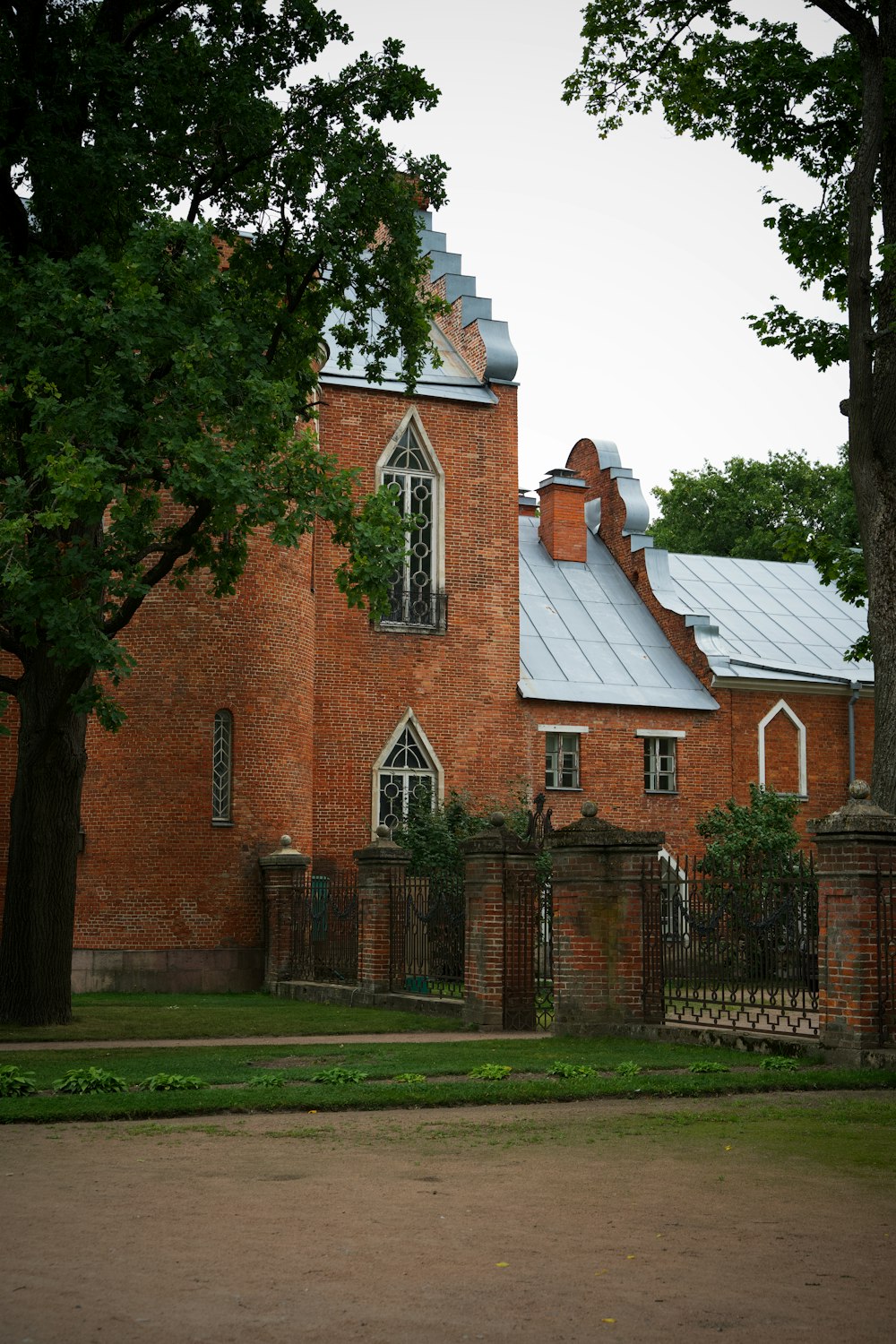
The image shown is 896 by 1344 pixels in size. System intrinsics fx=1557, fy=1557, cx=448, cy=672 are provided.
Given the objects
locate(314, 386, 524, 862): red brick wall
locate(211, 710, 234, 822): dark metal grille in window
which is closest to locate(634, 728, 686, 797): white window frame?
locate(314, 386, 524, 862): red brick wall

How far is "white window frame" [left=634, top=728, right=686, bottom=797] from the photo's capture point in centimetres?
2914

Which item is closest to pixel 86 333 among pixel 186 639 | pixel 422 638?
pixel 186 639

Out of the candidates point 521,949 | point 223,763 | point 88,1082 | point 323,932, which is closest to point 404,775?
point 223,763

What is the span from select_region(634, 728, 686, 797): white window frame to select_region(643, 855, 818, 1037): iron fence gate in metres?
13.5

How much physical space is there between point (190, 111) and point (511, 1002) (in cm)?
990

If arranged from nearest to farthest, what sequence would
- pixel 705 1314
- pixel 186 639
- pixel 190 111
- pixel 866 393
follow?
pixel 705 1314 < pixel 866 393 < pixel 190 111 < pixel 186 639

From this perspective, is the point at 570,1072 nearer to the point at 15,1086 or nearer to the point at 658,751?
the point at 15,1086

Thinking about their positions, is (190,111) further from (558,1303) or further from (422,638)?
(558,1303)

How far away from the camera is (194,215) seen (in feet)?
56.3

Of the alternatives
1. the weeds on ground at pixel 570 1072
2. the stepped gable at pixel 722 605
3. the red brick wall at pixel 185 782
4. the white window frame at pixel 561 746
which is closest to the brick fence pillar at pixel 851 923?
the weeds on ground at pixel 570 1072

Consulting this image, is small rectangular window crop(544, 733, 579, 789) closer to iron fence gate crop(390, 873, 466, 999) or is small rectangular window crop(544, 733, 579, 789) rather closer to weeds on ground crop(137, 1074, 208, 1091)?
iron fence gate crop(390, 873, 466, 999)

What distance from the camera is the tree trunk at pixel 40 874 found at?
53.8 ft

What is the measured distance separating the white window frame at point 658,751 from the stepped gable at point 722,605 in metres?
1.44

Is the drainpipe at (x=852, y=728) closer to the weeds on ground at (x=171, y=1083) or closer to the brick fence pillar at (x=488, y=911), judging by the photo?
the brick fence pillar at (x=488, y=911)
